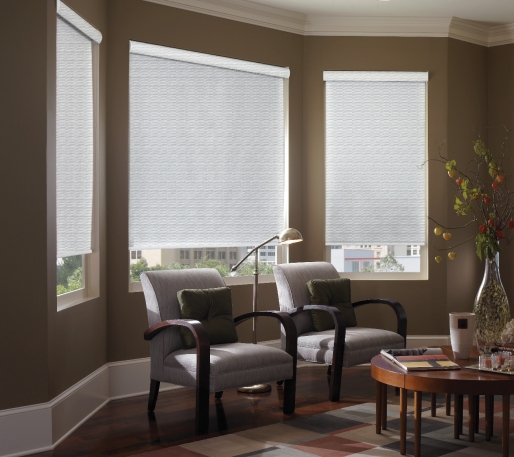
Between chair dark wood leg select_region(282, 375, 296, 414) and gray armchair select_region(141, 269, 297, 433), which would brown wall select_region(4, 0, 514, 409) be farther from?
chair dark wood leg select_region(282, 375, 296, 414)

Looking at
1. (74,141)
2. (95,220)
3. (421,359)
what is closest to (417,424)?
(421,359)

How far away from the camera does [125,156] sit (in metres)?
5.07

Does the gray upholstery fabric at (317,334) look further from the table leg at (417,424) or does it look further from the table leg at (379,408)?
the table leg at (417,424)

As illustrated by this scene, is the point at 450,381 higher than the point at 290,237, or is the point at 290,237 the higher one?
the point at 290,237

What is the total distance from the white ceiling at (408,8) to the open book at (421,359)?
10.2 ft

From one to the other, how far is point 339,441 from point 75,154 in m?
2.34

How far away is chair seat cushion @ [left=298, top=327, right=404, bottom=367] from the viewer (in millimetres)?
4812

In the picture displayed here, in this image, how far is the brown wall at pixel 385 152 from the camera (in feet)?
20.3

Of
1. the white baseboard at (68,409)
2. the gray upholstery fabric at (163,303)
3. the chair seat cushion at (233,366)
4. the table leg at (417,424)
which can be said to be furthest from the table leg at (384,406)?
the white baseboard at (68,409)

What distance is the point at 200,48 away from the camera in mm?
5469

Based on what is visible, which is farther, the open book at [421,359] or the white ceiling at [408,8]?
the white ceiling at [408,8]

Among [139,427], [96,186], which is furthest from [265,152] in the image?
[139,427]

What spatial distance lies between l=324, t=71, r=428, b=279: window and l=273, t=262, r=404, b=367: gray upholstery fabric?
0.73m

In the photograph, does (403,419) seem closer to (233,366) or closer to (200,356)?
(233,366)
